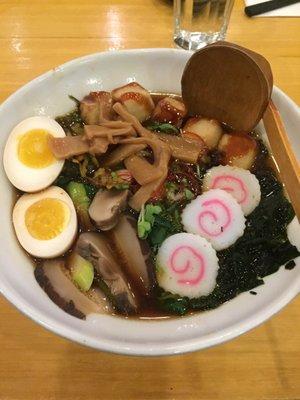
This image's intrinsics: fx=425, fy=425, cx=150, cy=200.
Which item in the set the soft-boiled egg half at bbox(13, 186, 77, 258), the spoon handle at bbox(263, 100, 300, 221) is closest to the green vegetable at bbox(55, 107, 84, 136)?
the soft-boiled egg half at bbox(13, 186, 77, 258)

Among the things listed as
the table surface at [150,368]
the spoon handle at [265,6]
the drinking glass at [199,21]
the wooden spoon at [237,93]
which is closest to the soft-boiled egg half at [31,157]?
the table surface at [150,368]

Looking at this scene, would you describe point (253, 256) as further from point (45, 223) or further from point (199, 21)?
point (199, 21)

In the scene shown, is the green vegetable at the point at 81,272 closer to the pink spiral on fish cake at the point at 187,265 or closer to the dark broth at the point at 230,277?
the dark broth at the point at 230,277

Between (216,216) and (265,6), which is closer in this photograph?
(216,216)

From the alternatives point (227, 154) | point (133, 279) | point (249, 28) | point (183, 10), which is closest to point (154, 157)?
point (227, 154)

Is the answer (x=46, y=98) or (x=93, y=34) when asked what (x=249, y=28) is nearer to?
(x=93, y=34)

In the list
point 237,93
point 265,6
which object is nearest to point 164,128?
point 237,93
